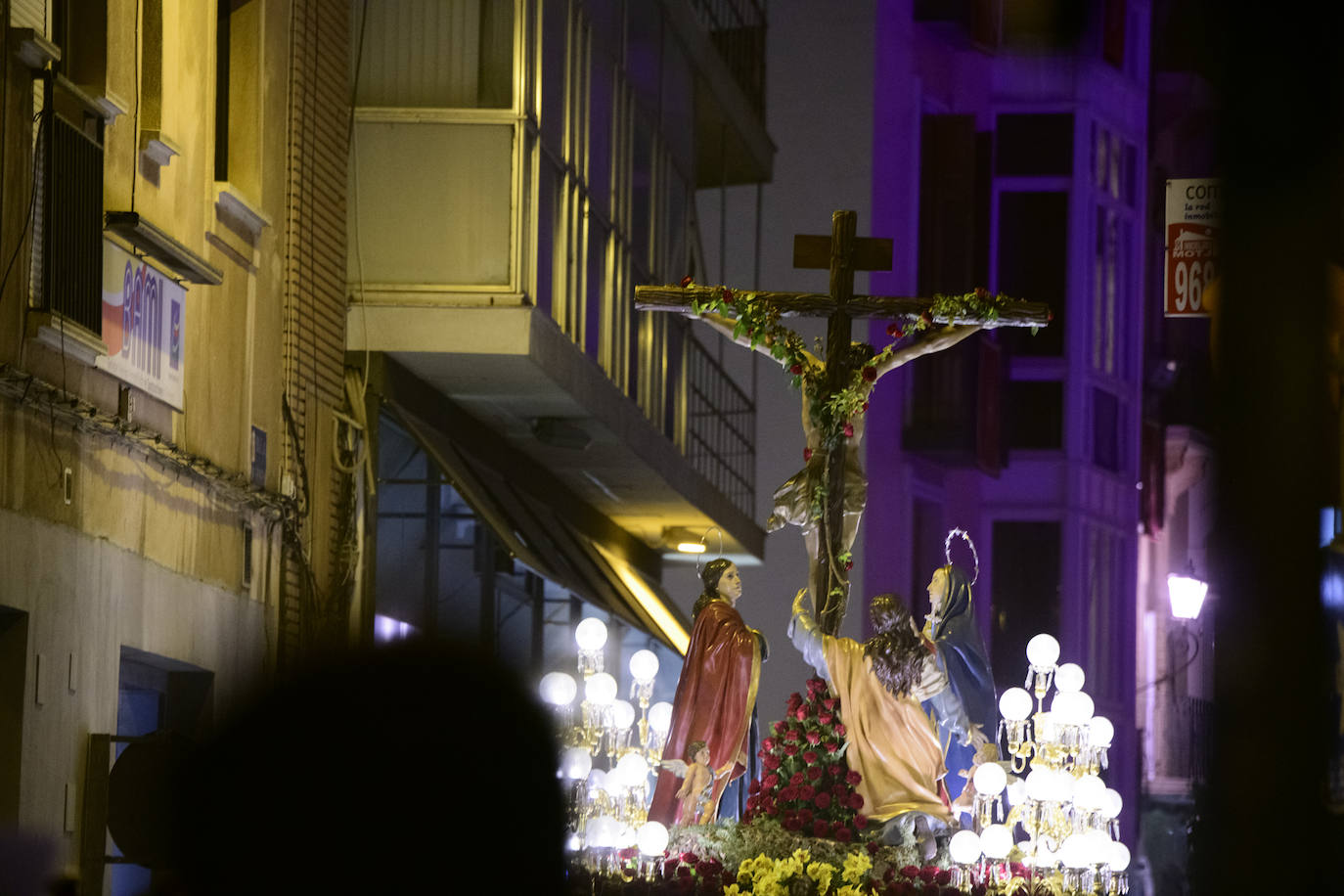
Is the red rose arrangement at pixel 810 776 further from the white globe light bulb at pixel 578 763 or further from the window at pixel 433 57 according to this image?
the window at pixel 433 57

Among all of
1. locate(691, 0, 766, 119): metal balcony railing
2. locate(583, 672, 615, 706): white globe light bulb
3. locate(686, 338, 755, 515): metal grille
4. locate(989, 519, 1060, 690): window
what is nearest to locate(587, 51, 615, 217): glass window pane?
locate(686, 338, 755, 515): metal grille

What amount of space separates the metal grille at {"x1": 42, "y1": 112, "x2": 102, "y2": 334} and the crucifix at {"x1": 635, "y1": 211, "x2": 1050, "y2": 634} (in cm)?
347

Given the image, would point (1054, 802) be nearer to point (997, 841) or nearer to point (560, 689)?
point (997, 841)

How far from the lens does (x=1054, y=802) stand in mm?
11508

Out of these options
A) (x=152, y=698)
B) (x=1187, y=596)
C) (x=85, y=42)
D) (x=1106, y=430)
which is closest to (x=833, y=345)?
(x=152, y=698)

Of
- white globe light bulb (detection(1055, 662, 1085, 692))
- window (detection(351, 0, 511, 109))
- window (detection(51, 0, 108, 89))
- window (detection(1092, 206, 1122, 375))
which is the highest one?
window (detection(1092, 206, 1122, 375))

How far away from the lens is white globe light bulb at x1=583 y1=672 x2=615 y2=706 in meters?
11.7

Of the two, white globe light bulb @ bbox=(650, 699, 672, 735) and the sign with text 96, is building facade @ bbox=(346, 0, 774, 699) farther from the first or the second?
the sign with text 96

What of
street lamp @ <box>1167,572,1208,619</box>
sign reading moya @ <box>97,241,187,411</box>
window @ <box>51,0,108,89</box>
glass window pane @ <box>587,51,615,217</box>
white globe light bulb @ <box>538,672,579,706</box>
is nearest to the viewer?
window @ <box>51,0,108,89</box>

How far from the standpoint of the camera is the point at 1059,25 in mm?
4609

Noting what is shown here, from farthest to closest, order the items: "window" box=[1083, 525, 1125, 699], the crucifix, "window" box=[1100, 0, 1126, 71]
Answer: "window" box=[1100, 0, 1126, 71], "window" box=[1083, 525, 1125, 699], the crucifix

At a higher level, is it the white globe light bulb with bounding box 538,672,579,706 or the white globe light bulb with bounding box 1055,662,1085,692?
the white globe light bulb with bounding box 1055,662,1085,692

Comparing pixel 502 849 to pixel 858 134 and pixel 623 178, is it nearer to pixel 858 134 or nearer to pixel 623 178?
pixel 623 178

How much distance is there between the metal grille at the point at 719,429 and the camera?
24531mm
